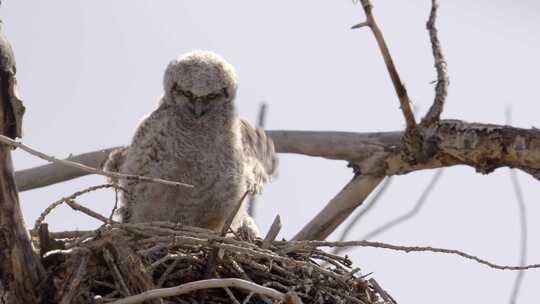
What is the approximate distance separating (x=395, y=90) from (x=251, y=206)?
157cm

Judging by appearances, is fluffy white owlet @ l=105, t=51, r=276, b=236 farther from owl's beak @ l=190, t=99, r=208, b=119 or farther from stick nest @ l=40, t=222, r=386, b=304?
stick nest @ l=40, t=222, r=386, b=304

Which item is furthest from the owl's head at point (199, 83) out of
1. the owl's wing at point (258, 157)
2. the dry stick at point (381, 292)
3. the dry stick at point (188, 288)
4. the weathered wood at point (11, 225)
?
the dry stick at point (188, 288)

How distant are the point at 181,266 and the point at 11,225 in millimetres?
822

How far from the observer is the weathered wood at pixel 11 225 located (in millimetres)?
3012

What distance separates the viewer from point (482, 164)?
15.6 ft

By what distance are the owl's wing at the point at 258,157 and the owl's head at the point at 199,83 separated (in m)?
0.25

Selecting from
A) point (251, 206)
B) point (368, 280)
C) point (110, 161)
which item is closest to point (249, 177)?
point (251, 206)

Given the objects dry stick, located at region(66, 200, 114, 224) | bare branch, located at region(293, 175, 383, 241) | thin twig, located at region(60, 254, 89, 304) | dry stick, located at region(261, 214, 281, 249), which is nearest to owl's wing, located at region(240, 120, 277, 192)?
bare branch, located at region(293, 175, 383, 241)

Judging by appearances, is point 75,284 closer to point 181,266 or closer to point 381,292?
point 181,266

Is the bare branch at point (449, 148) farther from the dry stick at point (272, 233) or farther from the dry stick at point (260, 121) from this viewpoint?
the dry stick at point (272, 233)

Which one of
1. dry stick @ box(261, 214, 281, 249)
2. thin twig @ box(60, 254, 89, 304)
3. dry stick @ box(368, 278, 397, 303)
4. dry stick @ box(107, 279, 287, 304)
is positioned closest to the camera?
dry stick @ box(107, 279, 287, 304)

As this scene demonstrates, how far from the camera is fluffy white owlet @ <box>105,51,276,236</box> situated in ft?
17.4

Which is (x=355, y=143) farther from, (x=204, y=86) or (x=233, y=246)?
(x=233, y=246)

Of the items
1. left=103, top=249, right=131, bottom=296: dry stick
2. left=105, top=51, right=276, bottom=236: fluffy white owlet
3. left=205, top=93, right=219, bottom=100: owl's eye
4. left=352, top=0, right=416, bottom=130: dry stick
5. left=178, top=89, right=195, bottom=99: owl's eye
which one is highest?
left=352, top=0, right=416, bottom=130: dry stick
